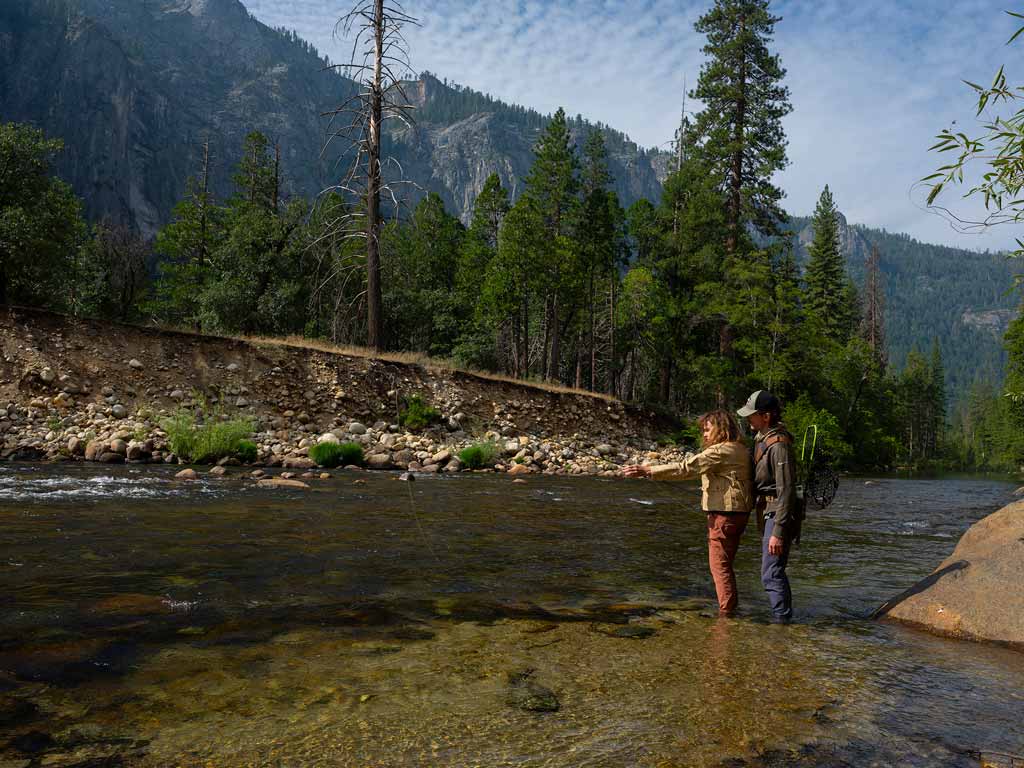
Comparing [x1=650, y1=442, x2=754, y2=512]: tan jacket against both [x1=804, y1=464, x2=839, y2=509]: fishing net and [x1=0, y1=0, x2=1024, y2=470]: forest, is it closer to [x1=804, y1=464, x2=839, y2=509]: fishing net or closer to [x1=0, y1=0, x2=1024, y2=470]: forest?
[x1=804, y1=464, x2=839, y2=509]: fishing net

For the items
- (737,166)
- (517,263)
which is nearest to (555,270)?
(517,263)

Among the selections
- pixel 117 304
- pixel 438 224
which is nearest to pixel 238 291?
pixel 117 304

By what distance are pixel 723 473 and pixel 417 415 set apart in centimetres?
1802

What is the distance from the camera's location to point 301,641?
421 centimetres

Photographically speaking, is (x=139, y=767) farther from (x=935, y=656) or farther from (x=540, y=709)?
(x=935, y=656)

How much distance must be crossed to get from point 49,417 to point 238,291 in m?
17.3

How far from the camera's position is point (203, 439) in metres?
16.3

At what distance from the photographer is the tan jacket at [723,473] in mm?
5348

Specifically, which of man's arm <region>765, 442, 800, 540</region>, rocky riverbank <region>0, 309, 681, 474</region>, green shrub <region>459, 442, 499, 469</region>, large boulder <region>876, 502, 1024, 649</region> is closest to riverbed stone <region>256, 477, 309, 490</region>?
rocky riverbank <region>0, 309, 681, 474</region>

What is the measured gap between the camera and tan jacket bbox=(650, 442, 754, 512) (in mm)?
5348

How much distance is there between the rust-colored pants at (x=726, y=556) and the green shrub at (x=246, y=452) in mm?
14086

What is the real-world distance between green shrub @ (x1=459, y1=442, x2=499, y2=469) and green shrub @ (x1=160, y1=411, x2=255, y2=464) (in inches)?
237

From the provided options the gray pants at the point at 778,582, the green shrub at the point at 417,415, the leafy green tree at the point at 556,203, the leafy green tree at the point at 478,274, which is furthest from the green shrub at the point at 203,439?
the leafy green tree at the point at 556,203

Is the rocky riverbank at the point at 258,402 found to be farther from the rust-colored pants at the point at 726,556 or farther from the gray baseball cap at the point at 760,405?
the gray baseball cap at the point at 760,405
